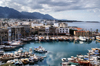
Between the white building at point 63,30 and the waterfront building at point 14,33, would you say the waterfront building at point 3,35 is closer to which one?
the waterfront building at point 14,33

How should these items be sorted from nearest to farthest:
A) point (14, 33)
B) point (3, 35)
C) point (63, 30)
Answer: point (3, 35) → point (14, 33) → point (63, 30)

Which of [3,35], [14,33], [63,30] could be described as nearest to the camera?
[3,35]

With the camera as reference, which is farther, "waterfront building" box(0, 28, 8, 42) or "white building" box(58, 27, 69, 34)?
"white building" box(58, 27, 69, 34)

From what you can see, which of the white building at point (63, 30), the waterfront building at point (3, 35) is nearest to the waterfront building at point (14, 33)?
the waterfront building at point (3, 35)

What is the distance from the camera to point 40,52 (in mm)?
4875

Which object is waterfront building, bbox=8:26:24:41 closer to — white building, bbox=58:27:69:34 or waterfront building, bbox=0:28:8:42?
waterfront building, bbox=0:28:8:42

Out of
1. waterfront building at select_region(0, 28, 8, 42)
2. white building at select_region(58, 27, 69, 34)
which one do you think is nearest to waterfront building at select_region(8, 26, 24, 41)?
waterfront building at select_region(0, 28, 8, 42)

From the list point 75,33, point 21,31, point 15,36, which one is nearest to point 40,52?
point 15,36

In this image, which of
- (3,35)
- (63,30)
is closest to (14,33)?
(3,35)

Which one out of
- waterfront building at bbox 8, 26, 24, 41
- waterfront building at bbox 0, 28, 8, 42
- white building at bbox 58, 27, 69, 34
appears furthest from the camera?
white building at bbox 58, 27, 69, 34

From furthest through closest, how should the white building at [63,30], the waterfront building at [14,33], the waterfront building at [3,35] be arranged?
the white building at [63,30]
the waterfront building at [14,33]
the waterfront building at [3,35]

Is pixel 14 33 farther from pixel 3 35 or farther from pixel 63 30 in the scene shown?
pixel 63 30

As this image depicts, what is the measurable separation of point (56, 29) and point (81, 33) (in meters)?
2.05

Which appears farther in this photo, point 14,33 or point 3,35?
point 14,33
